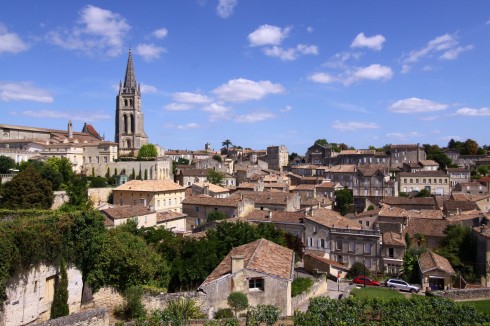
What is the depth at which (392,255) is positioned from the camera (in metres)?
36.1

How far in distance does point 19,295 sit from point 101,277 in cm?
398

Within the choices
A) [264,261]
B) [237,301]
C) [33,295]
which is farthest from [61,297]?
[264,261]

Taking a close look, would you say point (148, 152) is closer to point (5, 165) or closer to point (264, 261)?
point (5, 165)

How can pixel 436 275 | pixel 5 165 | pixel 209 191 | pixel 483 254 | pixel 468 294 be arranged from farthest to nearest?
pixel 209 191, pixel 5 165, pixel 483 254, pixel 436 275, pixel 468 294

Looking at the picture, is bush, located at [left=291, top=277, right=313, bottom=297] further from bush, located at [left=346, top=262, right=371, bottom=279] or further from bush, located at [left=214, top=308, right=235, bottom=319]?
bush, located at [left=346, top=262, right=371, bottom=279]

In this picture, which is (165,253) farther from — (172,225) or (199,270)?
(172,225)

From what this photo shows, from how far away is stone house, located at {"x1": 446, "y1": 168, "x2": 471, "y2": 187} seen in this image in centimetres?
7629

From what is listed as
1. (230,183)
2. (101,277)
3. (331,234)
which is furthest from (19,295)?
(230,183)

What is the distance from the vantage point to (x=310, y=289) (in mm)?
24719

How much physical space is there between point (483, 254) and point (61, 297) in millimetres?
32068

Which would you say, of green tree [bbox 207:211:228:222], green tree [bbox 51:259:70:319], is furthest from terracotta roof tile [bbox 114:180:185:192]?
green tree [bbox 51:259:70:319]

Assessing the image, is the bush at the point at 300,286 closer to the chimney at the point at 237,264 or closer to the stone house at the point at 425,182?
the chimney at the point at 237,264

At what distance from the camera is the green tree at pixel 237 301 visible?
1738cm

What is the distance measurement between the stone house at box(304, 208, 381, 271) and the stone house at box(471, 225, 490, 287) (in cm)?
802
